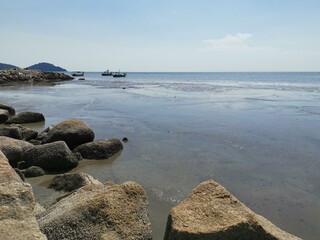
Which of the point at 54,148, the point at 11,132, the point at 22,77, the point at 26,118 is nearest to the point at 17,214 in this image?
the point at 54,148

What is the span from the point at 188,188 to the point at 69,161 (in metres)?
3.66

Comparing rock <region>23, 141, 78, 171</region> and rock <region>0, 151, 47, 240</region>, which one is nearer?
rock <region>0, 151, 47, 240</region>

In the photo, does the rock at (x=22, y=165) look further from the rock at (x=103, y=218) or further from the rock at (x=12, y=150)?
the rock at (x=103, y=218)

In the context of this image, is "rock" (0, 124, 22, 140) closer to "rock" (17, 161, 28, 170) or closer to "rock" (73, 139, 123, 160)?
"rock" (73, 139, 123, 160)

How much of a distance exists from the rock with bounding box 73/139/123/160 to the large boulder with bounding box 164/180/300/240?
683 cm

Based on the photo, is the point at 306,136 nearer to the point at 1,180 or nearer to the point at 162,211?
the point at 162,211

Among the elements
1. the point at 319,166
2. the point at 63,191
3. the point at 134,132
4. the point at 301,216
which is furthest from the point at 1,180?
the point at 134,132

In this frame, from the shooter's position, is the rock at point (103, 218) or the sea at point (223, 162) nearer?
the rock at point (103, 218)

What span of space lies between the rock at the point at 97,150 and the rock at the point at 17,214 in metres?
6.52

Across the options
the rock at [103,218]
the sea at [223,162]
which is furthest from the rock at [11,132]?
the rock at [103,218]

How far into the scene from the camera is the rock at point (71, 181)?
8.34 m

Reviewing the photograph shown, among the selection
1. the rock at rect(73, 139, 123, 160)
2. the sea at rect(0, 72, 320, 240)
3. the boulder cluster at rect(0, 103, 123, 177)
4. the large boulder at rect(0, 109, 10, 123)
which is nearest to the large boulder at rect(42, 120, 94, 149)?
the boulder cluster at rect(0, 103, 123, 177)

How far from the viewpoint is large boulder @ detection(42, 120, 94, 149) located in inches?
485

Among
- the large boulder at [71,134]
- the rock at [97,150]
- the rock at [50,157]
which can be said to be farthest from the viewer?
the large boulder at [71,134]
